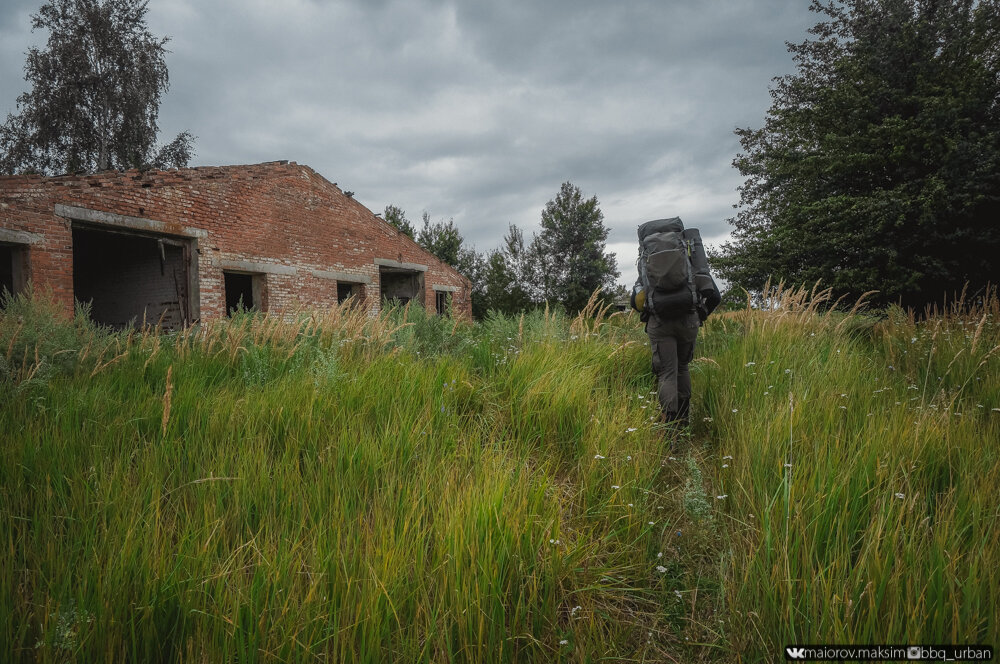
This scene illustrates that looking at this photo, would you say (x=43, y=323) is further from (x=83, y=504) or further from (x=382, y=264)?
(x=382, y=264)

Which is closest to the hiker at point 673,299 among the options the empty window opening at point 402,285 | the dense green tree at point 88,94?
the empty window opening at point 402,285

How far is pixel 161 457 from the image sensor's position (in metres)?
1.99

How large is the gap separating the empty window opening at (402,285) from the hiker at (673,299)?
15.0 meters

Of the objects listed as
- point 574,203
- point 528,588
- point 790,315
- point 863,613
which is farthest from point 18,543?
point 574,203

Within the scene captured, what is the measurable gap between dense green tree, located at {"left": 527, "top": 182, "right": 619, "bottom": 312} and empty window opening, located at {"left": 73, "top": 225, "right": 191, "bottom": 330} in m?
22.1

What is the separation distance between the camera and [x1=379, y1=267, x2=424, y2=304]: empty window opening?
18.1 m

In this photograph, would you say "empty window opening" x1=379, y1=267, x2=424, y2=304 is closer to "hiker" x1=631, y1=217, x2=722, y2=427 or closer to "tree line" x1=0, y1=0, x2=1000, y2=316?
"tree line" x1=0, y1=0, x2=1000, y2=316

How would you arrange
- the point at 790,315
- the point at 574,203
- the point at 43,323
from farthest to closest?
1. the point at 574,203
2. the point at 790,315
3. the point at 43,323

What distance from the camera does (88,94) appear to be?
680 inches

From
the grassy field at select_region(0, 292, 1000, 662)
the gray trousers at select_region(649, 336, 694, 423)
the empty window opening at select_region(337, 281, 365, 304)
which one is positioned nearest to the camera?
the grassy field at select_region(0, 292, 1000, 662)

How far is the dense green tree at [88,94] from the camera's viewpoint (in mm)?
16797

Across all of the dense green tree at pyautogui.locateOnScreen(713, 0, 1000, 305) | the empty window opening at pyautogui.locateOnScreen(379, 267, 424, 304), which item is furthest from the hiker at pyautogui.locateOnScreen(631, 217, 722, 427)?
the empty window opening at pyautogui.locateOnScreen(379, 267, 424, 304)

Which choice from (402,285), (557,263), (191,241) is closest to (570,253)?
(557,263)

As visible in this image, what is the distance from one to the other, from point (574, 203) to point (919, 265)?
2305cm
